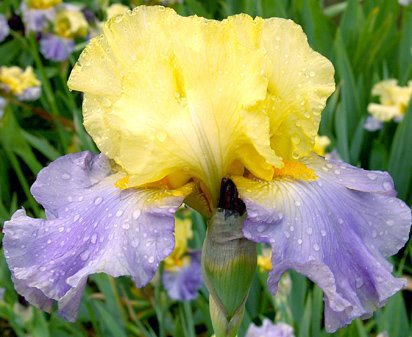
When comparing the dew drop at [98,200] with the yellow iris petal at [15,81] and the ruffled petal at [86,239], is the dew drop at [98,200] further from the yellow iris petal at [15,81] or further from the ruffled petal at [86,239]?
the yellow iris petal at [15,81]

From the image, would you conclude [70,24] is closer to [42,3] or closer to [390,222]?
[42,3]

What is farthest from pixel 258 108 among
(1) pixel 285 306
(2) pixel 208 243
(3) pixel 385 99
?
(3) pixel 385 99

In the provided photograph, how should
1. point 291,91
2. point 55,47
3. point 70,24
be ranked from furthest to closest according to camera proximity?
point 70,24
point 55,47
point 291,91

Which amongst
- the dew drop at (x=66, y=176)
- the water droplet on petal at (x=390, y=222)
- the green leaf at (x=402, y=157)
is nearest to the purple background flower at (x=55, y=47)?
the green leaf at (x=402, y=157)

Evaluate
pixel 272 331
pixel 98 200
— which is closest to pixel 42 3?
pixel 272 331

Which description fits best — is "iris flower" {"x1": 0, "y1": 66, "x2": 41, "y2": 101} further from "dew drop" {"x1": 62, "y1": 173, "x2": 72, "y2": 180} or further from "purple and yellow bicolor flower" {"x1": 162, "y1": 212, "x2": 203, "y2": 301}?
"dew drop" {"x1": 62, "y1": 173, "x2": 72, "y2": 180}

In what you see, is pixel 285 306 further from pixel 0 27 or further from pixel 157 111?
pixel 0 27
